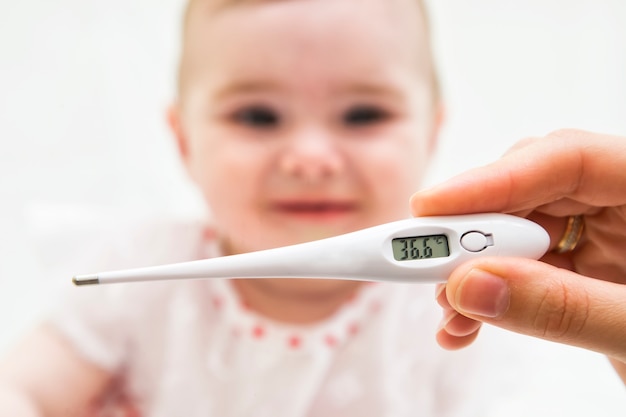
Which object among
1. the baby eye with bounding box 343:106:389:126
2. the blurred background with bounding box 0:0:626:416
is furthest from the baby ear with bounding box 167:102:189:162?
the baby eye with bounding box 343:106:389:126

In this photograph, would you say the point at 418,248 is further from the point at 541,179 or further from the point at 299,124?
the point at 299,124

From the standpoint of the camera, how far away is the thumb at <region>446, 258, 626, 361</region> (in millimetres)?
420

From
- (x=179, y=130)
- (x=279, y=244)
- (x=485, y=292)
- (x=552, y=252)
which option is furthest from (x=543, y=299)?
(x=179, y=130)

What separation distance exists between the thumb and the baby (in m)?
0.29

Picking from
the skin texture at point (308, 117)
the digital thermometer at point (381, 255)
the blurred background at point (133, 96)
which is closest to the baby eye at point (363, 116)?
the skin texture at point (308, 117)

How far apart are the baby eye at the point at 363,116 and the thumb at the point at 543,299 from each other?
1.12 ft

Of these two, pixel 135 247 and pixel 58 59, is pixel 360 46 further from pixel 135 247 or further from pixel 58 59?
pixel 58 59

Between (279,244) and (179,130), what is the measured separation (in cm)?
27

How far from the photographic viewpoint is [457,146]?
3.11 ft

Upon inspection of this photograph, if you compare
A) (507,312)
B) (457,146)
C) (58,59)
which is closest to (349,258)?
(507,312)

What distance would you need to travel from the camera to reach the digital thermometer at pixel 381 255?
45 cm

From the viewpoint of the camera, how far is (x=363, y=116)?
75 centimetres

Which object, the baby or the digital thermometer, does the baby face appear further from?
the digital thermometer

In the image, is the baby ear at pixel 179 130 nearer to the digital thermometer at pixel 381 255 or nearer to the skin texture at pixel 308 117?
the skin texture at pixel 308 117
